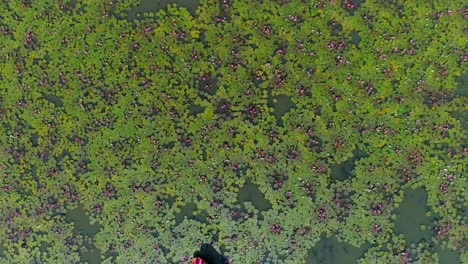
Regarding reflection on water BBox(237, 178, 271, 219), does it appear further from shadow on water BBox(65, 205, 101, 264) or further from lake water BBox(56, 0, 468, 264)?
shadow on water BBox(65, 205, 101, 264)

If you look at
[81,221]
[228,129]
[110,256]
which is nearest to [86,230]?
[81,221]

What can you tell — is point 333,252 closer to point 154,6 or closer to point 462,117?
point 462,117

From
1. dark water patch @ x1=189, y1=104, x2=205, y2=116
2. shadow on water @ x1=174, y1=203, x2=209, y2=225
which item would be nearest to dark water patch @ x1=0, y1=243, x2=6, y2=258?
shadow on water @ x1=174, y1=203, x2=209, y2=225

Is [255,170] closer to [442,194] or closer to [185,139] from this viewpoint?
[185,139]

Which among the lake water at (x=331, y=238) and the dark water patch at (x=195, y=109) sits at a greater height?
the dark water patch at (x=195, y=109)

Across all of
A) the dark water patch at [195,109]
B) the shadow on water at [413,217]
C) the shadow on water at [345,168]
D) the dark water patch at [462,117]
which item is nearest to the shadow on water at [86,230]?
the dark water patch at [195,109]

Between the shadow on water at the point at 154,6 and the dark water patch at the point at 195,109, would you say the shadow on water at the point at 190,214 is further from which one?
the shadow on water at the point at 154,6
